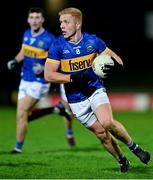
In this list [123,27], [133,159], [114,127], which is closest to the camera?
[114,127]

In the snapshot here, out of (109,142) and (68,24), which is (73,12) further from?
(109,142)

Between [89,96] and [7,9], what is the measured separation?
21194mm

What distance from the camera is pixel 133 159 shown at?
35.1 feet

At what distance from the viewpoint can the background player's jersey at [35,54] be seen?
12.0 m

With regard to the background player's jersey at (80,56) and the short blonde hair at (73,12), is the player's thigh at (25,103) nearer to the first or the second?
the background player's jersey at (80,56)

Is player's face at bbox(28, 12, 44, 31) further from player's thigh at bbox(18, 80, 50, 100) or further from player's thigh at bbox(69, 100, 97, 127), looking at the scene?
player's thigh at bbox(69, 100, 97, 127)

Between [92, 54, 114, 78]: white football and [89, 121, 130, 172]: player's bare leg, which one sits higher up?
[92, 54, 114, 78]: white football

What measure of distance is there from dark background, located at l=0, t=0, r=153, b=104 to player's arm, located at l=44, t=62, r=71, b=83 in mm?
17184

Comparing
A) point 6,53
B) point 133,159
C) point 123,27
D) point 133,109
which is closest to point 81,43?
point 133,159

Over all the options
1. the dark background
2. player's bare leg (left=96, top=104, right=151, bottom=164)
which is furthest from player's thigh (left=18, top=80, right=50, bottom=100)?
the dark background

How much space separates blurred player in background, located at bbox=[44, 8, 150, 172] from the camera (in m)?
9.16

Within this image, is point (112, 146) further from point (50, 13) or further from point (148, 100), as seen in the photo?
point (50, 13)

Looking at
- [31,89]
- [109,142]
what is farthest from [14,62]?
[109,142]

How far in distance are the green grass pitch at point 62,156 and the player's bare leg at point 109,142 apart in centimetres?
11
